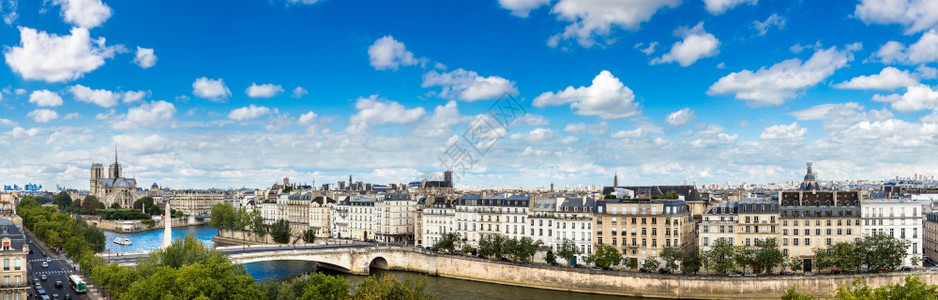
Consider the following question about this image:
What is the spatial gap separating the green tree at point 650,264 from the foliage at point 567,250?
658cm

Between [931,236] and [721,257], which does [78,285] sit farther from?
[931,236]

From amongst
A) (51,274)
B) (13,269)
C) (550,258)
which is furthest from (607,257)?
(51,274)

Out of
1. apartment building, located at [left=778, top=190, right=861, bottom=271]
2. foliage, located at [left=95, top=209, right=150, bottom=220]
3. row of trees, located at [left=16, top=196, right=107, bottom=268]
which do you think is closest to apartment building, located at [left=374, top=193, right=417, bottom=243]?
row of trees, located at [left=16, top=196, right=107, bottom=268]

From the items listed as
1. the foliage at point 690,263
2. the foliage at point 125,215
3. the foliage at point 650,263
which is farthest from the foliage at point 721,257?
the foliage at point 125,215

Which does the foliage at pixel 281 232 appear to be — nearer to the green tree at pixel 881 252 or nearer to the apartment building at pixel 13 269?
the apartment building at pixel 13 269

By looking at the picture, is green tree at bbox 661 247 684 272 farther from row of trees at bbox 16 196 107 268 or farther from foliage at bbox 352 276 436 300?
row of trees at bbox 16 196 107 268

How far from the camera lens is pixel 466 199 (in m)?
84.1

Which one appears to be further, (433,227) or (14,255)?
(433,227)

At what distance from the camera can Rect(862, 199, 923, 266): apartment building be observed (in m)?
65.2

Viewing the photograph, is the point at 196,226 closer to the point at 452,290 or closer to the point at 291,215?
the point at 291,215

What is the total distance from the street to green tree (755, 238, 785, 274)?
4998 cm

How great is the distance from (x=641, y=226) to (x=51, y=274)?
50359mm

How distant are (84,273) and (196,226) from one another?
3995 inches

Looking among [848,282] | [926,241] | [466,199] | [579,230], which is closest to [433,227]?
[466,199]
